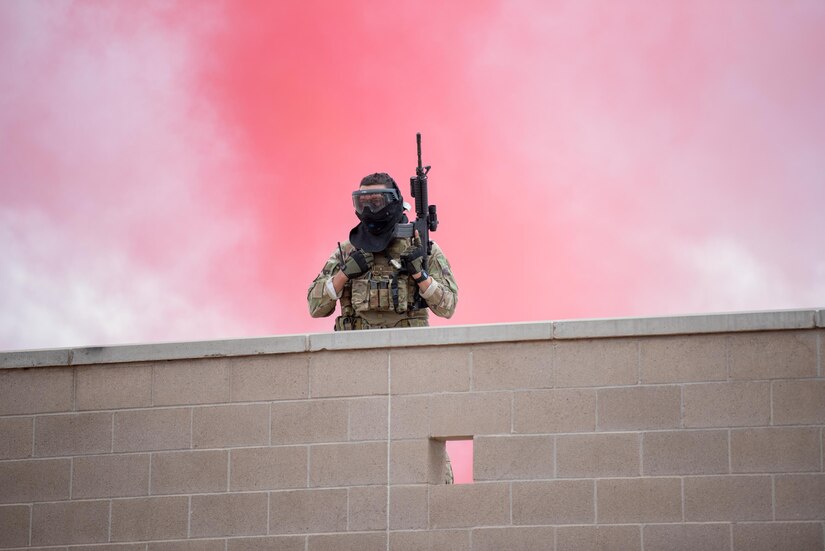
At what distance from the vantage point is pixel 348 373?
10078 millimetres

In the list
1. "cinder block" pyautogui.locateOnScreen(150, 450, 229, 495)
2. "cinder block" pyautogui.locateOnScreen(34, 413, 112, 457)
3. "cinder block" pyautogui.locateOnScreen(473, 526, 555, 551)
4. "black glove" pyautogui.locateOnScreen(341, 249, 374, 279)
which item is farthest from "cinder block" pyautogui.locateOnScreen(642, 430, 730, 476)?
"cinder block" pyautogui.locateOnScreen(34, 413, 112, 457)

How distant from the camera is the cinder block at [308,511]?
992cm

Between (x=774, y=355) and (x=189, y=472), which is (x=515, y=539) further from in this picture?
(x=189, y=472)

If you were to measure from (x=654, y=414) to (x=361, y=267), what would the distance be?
2735mm

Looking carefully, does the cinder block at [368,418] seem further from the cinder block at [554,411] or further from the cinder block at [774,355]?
the cinder block at [774,355]

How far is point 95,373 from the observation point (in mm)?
10664

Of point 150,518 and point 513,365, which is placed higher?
point 513,365

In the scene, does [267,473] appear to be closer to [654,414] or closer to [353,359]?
[353,359]

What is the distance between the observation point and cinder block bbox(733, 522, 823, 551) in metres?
9.22

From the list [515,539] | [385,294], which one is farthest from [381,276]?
[515,539]

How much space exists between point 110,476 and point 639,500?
372 cm

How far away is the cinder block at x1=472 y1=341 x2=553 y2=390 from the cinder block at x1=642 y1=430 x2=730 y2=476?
0.78m

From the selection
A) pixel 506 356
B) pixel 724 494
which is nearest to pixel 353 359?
pixel 506 356

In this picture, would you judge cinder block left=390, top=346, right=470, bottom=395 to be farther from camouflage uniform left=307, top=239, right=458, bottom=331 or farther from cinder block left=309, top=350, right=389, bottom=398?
camouflage uniform left=307, top=239, right=458, bottom=331
